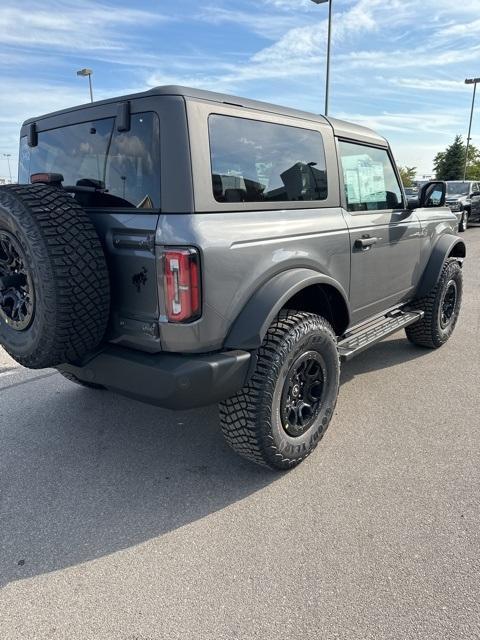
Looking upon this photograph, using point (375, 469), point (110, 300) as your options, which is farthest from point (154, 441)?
point (375, 469)

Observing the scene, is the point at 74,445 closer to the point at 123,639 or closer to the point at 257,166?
the point at 123,639

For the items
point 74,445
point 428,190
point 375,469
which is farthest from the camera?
point 428,190

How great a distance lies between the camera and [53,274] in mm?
2133

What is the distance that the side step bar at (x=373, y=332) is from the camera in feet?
11.0

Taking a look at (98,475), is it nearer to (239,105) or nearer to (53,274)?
(53,274)

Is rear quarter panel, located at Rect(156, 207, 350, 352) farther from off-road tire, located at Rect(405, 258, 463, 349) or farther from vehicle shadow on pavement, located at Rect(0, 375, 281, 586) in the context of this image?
off-road tire, located at Rect(405, 258, 463, 349)

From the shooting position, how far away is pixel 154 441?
3.19 metres

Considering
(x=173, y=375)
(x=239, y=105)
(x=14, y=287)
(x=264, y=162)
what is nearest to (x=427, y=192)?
(x=264, y=162)

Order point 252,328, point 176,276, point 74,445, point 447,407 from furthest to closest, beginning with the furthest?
1. point 447,407
2. point 74,445
3. point 252,328
4. point 176,276

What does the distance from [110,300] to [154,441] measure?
3.97 ft

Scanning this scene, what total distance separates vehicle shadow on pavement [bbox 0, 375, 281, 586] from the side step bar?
105cm

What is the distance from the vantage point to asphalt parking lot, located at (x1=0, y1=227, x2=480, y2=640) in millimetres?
1848

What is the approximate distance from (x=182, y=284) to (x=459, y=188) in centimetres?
1893

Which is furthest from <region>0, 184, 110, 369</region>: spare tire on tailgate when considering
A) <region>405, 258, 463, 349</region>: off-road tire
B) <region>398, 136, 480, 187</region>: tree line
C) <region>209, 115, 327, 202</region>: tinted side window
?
<region>398, 136, 480, 187</region>: tree line
